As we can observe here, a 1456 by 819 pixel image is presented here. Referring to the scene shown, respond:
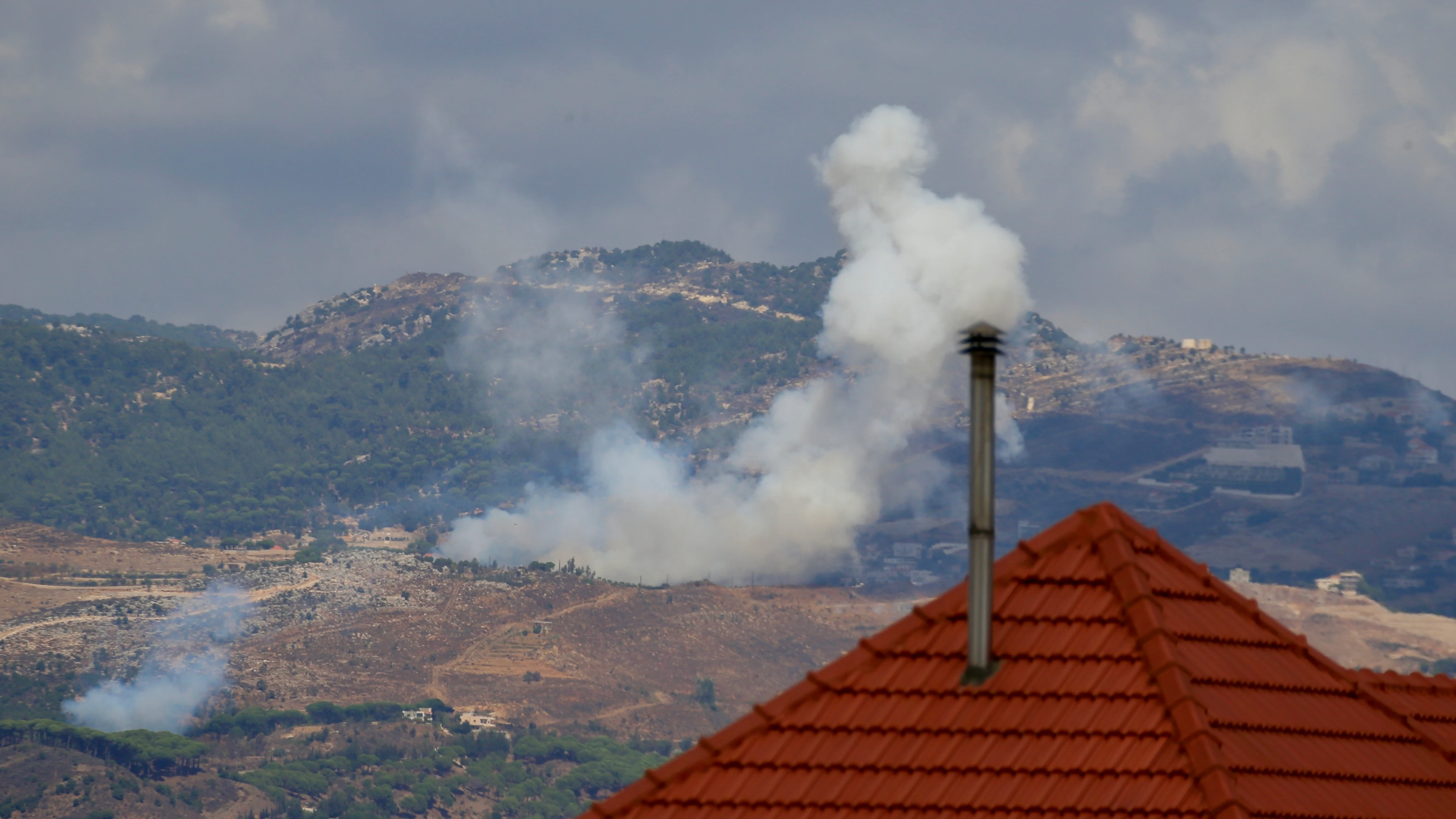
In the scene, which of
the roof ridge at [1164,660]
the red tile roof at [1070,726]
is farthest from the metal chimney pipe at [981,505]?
the roof ridge at [1164,660]

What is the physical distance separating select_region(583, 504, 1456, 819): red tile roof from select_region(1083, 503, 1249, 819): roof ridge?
1 centimetres

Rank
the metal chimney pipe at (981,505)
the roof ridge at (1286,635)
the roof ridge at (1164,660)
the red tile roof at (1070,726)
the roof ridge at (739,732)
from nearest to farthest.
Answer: the roof ridge at (1164,660) → the red tile roof at (1070,726) → the metal chimney pipe at (981,505) → the roof ridge at (739,732) → the roof ridge at (1286,635)

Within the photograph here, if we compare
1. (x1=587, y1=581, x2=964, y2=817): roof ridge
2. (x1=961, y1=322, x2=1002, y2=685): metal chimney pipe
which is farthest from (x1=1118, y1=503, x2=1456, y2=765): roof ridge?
(x1=587, y1=581, x2=964, y2=817): roof ridge

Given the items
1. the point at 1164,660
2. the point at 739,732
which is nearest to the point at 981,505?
the point at 1164,660

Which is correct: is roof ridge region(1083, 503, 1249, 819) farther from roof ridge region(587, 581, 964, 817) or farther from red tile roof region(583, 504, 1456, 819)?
roof ridge region(587, 581, 964, 817)

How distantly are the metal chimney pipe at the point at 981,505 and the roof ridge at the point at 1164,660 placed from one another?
88 centimetres

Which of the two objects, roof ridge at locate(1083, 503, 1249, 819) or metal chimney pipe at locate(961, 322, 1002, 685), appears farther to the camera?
metal chimney pipe at locate(961, 322, 1002, 685)

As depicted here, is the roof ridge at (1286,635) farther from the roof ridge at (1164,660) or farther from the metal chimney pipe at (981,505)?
the metal chimney pipe at (981,505)

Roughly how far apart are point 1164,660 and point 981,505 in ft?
7.14

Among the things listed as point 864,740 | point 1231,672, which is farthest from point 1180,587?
point 864,740

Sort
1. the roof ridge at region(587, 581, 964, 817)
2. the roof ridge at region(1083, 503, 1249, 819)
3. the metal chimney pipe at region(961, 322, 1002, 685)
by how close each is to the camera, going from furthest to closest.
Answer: the roof ridge at region(587, 581, 964, 817), the metal chimney pipe at region(961, 322, 1002, 685), the roof ridge at region(1083, 503, 1249, 819)

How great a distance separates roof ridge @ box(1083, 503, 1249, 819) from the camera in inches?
567

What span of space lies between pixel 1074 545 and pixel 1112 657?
123 centimetres

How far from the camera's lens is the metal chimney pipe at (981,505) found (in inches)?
604
